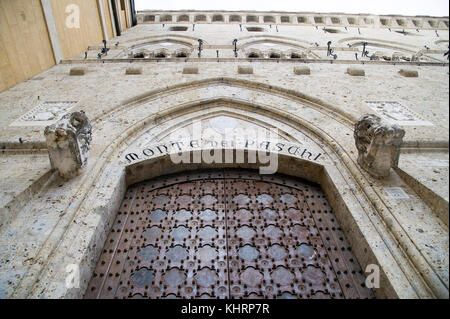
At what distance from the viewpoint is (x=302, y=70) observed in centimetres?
637

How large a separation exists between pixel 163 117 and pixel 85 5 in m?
6.89

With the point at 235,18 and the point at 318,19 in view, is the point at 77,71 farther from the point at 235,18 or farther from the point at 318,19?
the point at 318,19

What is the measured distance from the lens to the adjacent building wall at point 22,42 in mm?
5709

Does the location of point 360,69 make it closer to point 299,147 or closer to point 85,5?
point 299,147

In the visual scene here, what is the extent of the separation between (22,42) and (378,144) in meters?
6.77

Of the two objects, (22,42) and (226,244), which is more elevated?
(22,42)

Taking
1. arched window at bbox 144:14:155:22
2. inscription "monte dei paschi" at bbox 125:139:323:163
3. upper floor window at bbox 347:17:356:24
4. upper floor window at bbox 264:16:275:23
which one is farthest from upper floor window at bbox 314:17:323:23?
inscription "monte dei paschi" at bbox 125:139:323:163

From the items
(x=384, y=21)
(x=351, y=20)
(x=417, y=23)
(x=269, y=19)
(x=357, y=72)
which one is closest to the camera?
(x=357, y=72)

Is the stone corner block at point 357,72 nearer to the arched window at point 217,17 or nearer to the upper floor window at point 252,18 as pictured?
the upper floor window at point 252,18

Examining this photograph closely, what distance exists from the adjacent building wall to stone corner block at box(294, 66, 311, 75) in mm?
5551

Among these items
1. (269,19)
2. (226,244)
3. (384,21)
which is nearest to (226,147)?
(226,244)

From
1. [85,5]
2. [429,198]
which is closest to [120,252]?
[429,198]

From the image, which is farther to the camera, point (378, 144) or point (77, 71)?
point (77, 71)

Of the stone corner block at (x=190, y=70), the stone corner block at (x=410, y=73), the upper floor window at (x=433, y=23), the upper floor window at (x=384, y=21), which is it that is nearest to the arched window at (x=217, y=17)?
the upper floor window at (x=384, y=21)
